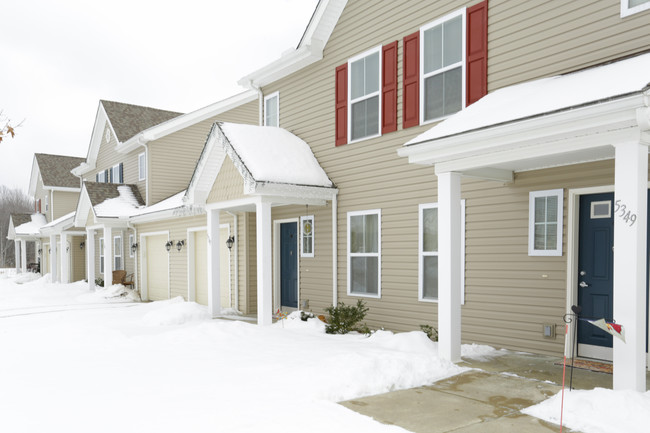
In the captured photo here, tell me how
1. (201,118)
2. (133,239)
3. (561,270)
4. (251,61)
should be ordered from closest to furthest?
(561,270)
(201,118)
(133,239)
(251,61)

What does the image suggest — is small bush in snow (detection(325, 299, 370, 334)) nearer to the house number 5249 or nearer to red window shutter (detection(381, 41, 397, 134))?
red window shutter (detection(381, 41, 397, 134))

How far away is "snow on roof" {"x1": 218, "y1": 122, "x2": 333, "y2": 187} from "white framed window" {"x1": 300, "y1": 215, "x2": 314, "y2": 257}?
3.85ft

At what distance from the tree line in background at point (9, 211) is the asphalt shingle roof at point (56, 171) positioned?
1782 centimetres

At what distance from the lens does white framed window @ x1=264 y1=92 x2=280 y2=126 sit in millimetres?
12695

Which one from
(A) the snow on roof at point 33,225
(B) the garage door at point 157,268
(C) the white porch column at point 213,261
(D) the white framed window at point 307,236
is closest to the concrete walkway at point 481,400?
(D) the white framed window at point 307,236

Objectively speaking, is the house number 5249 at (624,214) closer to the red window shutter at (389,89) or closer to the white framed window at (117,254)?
the red window shutter at (389,89)

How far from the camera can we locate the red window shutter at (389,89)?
950cm

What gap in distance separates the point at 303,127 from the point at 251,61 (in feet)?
294

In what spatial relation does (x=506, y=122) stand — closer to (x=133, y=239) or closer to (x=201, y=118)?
(x=201, y=118)

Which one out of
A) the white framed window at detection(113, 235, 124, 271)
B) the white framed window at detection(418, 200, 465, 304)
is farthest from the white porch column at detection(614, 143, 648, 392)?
the white framed window at detection(113, 235, 124, 271)

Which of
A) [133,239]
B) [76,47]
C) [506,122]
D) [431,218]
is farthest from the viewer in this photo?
[76,47]

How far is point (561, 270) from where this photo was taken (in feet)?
23.1

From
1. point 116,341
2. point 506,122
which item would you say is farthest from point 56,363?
point 506,122

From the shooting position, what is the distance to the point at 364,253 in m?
10.2
